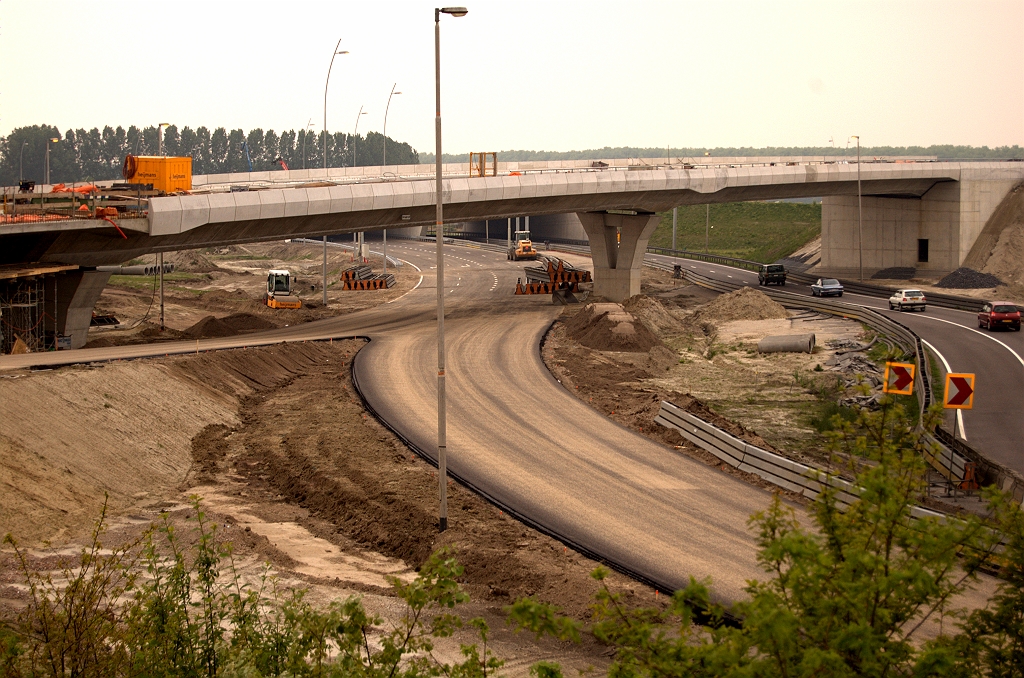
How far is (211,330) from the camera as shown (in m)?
48.0

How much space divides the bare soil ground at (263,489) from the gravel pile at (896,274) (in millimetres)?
53573

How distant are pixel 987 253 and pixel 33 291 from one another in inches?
2499

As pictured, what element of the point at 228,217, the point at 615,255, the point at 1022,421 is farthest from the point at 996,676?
the point at 615,255

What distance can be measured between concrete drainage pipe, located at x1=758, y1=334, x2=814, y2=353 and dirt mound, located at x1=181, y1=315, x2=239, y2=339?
2535cm

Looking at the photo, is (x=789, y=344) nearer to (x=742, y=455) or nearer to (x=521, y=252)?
(x=742, y=455)

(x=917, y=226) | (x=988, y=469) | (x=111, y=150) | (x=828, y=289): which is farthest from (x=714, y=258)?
(x=111, y=150)

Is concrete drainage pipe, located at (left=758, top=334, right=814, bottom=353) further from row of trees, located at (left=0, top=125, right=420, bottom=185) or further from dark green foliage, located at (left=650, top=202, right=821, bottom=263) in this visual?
row of trees, located at (left=0, top=125, right=420, bottom=185)

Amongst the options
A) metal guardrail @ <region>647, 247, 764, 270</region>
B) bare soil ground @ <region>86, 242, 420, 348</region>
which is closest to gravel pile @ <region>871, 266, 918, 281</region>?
metal guardrail @ <region>647, 247, 764, 270</region>

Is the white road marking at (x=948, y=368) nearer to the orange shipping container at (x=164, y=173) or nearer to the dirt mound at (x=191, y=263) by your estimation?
the orange shipping container at (x=164, y=173)

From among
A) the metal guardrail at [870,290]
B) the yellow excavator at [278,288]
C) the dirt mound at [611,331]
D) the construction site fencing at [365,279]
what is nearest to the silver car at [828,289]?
the metal guardrail at [870,290]

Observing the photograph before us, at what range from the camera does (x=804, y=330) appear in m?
52.8

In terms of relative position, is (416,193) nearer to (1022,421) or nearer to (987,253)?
(1022,421)

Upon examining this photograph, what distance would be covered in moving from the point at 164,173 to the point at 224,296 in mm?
26447

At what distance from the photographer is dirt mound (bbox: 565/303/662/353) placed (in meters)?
44.8
